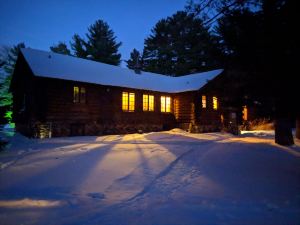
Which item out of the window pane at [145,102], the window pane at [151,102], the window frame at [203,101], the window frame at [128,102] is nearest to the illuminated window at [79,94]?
the window frame at [128,102]

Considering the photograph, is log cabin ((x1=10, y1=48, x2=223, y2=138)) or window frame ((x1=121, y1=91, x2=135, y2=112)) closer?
log cabin ((x1=10, y1=48, x2=223, y2=138))

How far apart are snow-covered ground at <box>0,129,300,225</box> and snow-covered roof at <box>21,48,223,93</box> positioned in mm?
10300

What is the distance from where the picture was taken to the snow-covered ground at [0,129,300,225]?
13.8 ft

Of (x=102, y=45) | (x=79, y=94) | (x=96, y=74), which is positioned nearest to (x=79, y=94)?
(x=79, y=94)

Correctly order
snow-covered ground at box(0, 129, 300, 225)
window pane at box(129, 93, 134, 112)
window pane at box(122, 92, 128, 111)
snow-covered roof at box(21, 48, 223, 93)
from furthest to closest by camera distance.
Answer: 1. window pane at box(129, 93, 134, 112)
2. window pane at box(122, 92, 128, 111)
3. snow-covered roof at box(21, 48, 223, 93)
4. snow-covered ground at box(0, 129, 300, 225)

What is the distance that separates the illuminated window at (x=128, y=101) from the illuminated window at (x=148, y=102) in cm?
142

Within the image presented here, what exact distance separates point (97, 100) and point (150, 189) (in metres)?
15.3

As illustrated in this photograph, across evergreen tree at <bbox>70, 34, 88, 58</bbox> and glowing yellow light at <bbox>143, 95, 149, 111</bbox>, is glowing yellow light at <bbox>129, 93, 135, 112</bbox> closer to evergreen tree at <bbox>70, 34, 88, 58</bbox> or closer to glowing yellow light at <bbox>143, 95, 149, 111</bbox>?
glowing yellow light at <bbox>143, 95, 149, 111</bbox>

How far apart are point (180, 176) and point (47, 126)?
1336 cm

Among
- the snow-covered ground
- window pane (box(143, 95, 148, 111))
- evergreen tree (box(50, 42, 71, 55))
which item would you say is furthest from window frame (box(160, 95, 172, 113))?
evergreen tree (box(50, 42, 71, 55))

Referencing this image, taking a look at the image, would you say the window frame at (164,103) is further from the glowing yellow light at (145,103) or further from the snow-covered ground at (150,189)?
the snow-covered ground at (150,189)

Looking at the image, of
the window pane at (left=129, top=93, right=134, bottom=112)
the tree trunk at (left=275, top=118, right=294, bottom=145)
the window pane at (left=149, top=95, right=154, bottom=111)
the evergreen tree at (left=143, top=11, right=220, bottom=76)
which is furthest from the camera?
the evergreen tree at (left=143, top=11, right=220, bottom=76)

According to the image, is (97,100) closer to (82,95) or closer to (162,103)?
(82,95)

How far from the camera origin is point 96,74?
21234mm
